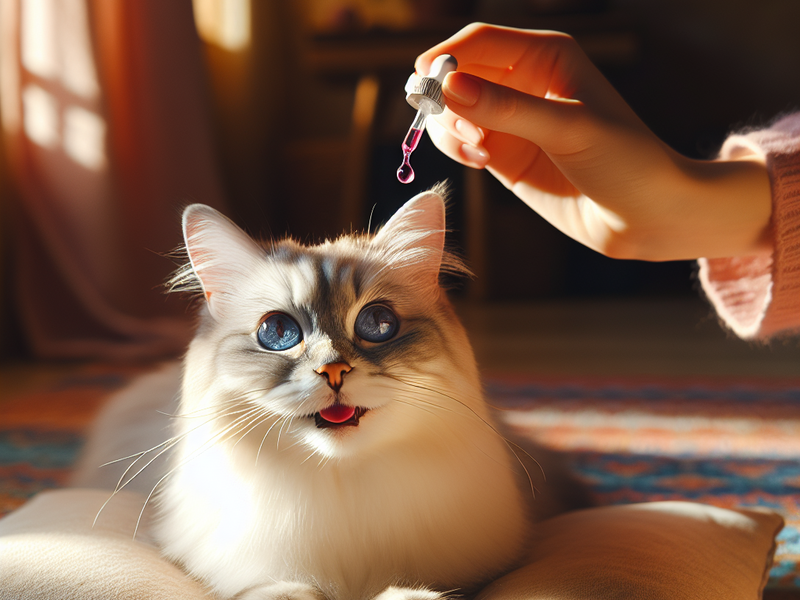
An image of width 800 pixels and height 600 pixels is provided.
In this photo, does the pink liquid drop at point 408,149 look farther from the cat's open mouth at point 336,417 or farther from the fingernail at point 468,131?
the cat's open mouth at point 336,417

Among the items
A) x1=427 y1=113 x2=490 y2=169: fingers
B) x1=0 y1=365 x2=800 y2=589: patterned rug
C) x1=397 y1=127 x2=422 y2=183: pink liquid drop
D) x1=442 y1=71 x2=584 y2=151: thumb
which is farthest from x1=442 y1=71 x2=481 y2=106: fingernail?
x1=0 y1=365 x2=800 y2=589: patterned rug

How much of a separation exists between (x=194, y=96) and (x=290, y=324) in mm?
2824

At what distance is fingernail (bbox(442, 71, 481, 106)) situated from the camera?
29.1 inches

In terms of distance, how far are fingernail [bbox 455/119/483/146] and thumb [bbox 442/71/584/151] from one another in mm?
184

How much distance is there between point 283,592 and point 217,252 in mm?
391

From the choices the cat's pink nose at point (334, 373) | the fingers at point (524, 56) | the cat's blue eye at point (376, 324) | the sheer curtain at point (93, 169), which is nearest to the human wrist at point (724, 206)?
the fingers at point (524, 56)

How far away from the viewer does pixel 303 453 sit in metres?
0.74

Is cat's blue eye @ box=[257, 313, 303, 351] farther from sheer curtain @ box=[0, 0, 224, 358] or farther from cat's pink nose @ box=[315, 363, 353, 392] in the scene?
sheer curtain @ box=[0, 0, 224, 358]

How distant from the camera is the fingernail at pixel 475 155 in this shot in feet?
3.34

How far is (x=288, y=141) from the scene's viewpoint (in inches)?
192

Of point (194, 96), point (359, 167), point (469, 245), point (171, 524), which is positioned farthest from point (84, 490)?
point (469, 245)

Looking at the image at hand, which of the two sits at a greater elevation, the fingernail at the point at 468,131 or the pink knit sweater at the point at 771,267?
the fingernail at the point at 468,131

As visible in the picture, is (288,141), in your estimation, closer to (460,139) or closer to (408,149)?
(460,139)

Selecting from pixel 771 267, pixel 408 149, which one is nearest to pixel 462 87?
pixel 408 149
